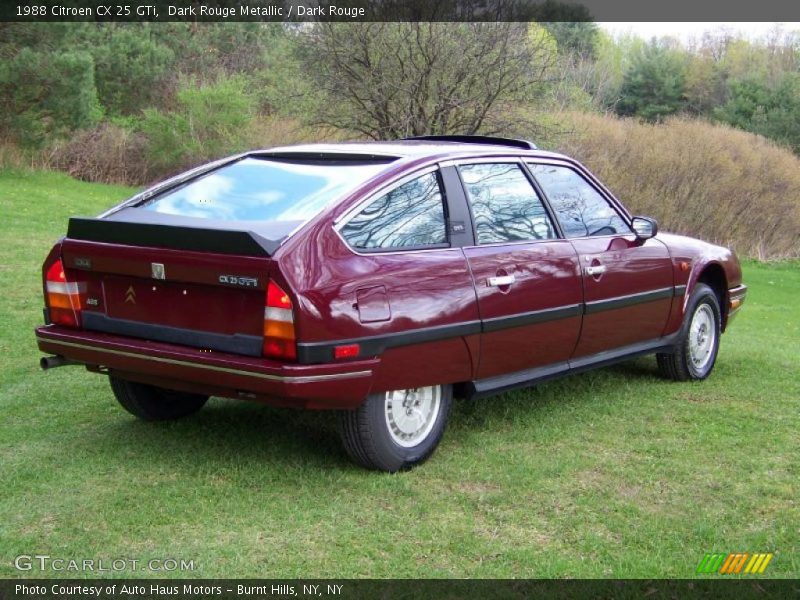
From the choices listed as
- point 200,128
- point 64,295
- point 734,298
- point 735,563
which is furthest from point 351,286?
point 200,128

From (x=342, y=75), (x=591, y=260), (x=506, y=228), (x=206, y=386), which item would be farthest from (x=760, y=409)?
(x=342, y=75)

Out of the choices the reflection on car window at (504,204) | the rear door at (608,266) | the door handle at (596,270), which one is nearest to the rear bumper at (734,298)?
the rear door at (608,266)

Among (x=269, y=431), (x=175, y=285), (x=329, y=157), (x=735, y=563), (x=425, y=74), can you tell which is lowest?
(x=269, y=431)

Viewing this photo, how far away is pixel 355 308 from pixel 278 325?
0.38 meters

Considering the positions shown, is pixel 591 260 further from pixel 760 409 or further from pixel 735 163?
pixel 735 163

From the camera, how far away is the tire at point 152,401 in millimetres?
5656

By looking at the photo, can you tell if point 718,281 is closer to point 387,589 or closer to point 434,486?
point 434,486

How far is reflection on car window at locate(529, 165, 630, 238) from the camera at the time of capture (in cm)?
609

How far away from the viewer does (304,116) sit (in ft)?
71.9

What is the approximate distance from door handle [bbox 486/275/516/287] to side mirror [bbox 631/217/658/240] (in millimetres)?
1496

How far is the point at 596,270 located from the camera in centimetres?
608

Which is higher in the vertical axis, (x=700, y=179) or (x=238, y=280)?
(x=238, y=280)

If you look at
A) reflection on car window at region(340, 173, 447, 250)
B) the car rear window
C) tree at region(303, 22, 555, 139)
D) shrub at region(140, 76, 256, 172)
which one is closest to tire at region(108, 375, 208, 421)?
the car rear window

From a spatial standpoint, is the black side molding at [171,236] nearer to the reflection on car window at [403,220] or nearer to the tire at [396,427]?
the reflection on car window at [403,220]
